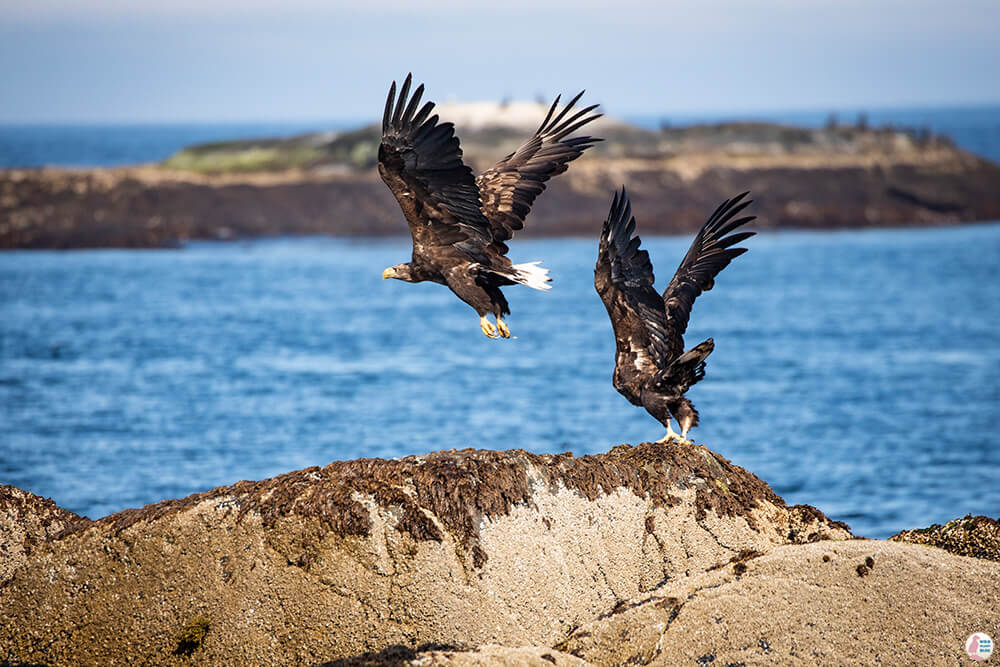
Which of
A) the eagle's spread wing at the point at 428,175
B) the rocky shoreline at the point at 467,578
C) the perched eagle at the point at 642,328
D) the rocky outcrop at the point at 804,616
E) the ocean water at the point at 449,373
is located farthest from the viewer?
the ocean water at the point at 449,373

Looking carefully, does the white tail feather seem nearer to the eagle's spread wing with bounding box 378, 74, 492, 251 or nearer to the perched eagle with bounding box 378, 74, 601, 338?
the perched eagle with bounding box 378, 74, 601, 338

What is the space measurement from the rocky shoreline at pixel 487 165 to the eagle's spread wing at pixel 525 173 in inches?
1593

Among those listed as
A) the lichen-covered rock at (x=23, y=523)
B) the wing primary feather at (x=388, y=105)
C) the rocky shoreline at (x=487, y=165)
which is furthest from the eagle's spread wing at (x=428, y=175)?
the rocky shoreline at (x=487, y=165)

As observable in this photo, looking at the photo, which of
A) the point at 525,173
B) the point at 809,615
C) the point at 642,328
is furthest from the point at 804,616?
the point at 525,173

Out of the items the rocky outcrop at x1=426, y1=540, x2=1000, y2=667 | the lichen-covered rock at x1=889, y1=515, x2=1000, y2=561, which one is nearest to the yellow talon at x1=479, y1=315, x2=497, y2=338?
the rocky outcrop at x1=426, y1=540, x2=1000, y2=667

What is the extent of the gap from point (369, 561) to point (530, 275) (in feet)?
12.1

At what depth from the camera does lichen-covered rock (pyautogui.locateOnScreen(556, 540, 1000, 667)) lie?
6.79 m

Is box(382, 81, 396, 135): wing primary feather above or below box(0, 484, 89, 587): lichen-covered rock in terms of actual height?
above

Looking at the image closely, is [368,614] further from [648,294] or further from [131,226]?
[131,226]

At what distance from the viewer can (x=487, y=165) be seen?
192 feet

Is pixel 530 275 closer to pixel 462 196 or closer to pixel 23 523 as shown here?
pixel 462 196

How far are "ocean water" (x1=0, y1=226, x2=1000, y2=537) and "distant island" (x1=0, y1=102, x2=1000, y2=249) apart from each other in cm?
356

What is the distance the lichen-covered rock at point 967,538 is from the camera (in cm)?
809

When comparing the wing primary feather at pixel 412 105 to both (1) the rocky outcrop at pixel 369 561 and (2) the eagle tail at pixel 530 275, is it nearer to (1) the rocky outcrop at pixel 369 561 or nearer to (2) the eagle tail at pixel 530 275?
(2) the eagle tail at pixel 530 275
